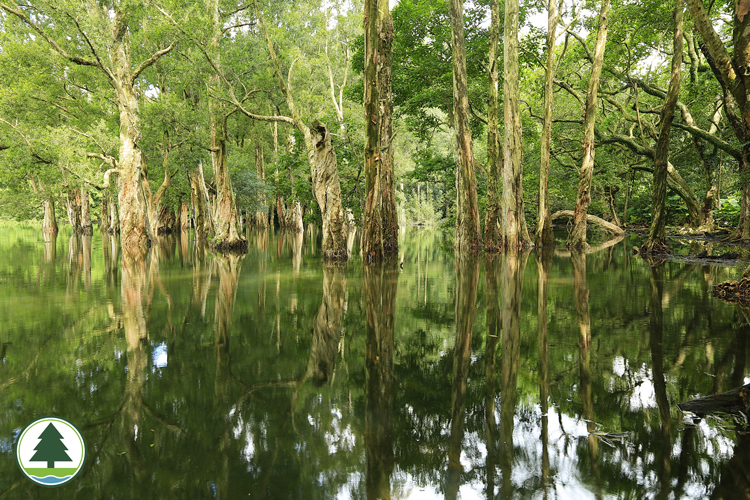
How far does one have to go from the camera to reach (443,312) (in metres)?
6.36

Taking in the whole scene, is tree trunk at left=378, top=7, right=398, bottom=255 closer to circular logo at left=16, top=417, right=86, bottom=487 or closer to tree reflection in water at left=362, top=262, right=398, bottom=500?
tree reflection in water at left=362, top=262, right=398, bottom=500

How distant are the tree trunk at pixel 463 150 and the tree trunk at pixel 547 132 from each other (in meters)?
2.81

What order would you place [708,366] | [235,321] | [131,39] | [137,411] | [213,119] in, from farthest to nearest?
[131,39] → [213,119] → [235,321] → [708,366] → [137,411]

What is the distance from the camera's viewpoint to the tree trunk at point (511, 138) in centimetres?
1527

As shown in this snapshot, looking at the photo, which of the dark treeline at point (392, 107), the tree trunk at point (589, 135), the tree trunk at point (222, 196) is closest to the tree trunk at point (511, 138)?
the dark treeline at point (392, 107)

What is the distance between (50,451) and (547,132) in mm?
Result: 17282

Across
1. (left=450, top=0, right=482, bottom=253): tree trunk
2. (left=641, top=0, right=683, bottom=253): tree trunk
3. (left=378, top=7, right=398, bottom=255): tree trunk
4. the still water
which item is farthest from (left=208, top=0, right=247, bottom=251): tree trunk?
(left=641, top=0, right=683, bottom=253): tree trunk

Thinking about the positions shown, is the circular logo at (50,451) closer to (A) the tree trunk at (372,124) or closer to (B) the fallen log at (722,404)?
(B) the fallen log at (722,404)

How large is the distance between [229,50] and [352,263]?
34.4 ft

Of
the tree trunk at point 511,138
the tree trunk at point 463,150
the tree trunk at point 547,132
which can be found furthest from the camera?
the tree trunk at point 547,132

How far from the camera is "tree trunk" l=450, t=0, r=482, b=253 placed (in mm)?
14758

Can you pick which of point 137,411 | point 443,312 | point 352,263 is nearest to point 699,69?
point 352,263

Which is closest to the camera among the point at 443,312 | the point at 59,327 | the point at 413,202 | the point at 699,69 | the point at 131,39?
the point at 59,327

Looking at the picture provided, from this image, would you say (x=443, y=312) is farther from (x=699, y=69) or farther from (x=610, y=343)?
(x=699, y=69)
